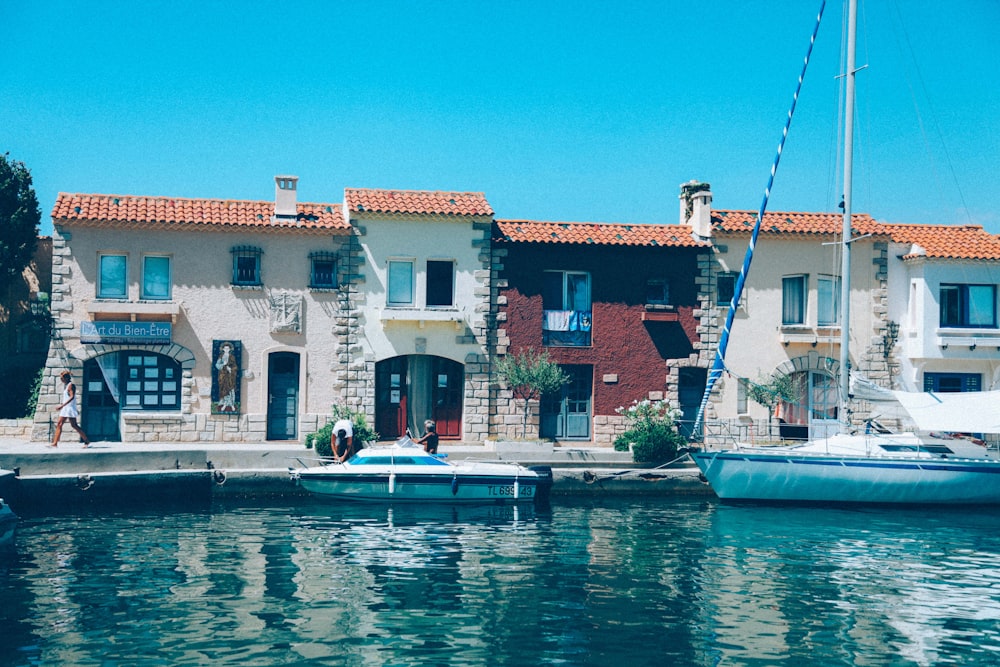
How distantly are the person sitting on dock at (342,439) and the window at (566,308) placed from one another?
8.10 m

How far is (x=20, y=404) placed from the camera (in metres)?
30.2

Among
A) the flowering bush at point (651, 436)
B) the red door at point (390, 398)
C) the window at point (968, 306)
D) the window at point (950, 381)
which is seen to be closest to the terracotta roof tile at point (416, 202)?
the red door at point (390, 398)

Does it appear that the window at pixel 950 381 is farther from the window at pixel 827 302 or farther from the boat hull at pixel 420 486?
the boat hull at pixel 420 486

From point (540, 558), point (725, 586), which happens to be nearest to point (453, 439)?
point (540, 558)

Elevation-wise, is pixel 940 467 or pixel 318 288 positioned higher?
pixel 318 288

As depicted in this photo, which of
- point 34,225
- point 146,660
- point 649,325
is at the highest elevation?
point 34,225

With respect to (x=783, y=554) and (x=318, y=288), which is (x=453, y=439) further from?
(x=783, y=554)

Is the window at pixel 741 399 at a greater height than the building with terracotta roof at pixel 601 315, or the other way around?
the building with terracotta roof at pixel 601 315

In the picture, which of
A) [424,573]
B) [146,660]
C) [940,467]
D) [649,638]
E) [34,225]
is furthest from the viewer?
[34,225]

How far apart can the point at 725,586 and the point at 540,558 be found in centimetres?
340

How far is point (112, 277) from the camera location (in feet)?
91.4

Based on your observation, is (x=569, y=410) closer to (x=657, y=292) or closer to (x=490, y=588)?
(x=657, y=292)

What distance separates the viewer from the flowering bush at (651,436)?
2548cm

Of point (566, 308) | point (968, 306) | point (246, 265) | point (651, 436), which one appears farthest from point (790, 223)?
point (246, 265)
